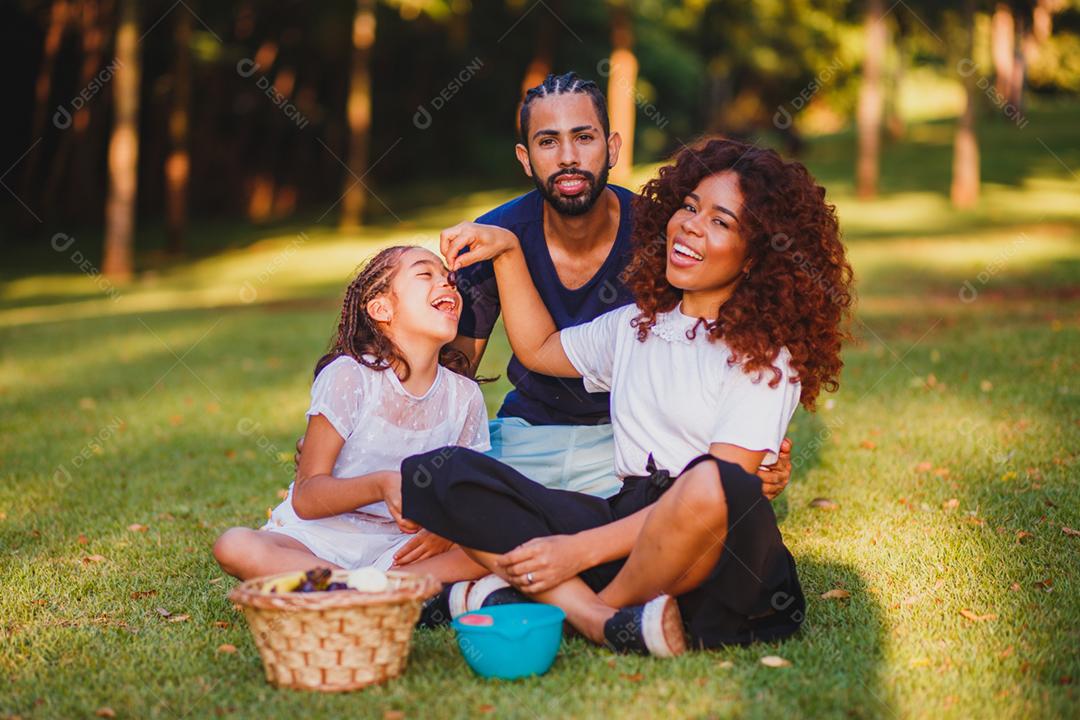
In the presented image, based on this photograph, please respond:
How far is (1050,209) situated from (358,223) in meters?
14.6

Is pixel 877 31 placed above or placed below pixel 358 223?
above

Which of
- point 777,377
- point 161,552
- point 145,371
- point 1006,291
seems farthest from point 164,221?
point 777,377

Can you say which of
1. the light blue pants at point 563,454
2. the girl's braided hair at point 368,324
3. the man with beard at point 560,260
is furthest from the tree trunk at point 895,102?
the girl's braided hair at point 368,324

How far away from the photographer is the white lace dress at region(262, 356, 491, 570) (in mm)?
3959

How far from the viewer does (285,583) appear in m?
3.25

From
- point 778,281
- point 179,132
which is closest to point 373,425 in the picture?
point 778,281

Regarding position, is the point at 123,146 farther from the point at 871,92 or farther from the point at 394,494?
the point at 394,494

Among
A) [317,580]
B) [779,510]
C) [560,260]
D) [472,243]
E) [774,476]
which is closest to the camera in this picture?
[317,580]

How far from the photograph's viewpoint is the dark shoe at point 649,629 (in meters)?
3.36

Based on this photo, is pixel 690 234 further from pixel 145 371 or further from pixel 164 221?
pixel 164 221

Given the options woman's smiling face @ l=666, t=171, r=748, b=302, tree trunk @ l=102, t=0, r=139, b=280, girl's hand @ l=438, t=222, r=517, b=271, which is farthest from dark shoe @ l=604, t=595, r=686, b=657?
tree trunk @ l=102, t=0, r=139, b=280

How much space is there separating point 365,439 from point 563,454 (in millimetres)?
871

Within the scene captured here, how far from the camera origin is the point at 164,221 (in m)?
29.1

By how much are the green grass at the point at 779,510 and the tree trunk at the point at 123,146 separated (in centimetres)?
631
